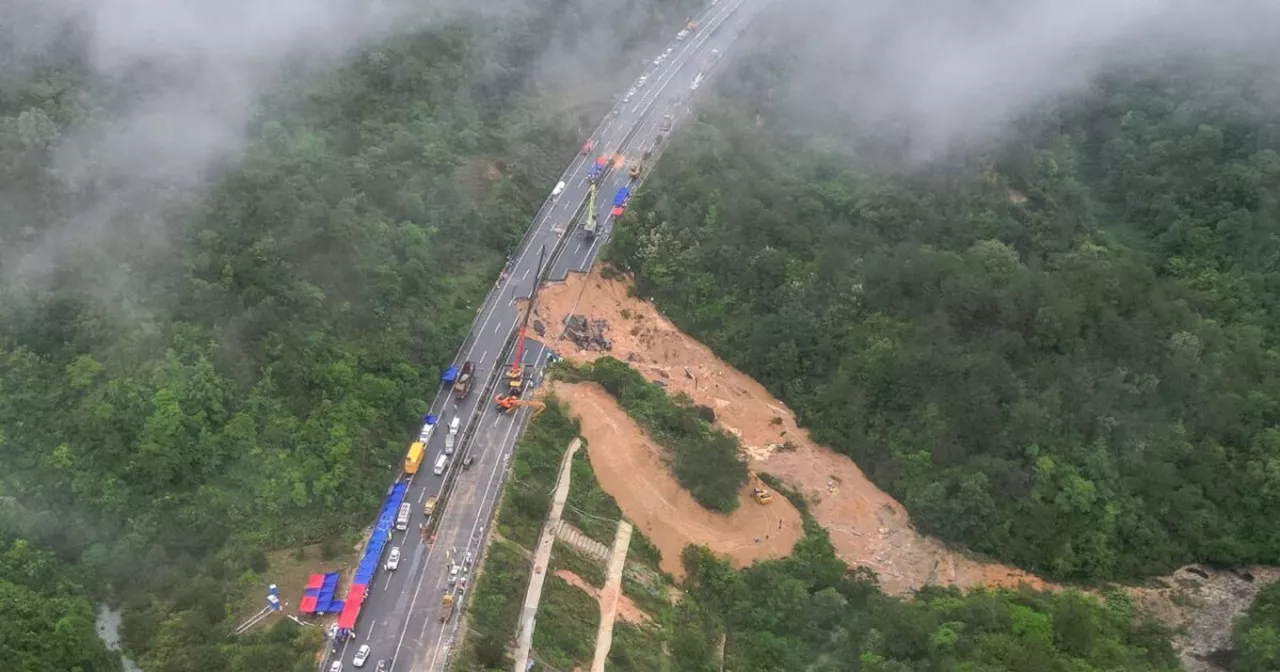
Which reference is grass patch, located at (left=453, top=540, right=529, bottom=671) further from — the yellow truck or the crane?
the crane

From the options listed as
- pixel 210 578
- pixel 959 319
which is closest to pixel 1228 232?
pixel 959 319

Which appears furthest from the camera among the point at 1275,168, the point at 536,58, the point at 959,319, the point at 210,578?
the point at 536,58

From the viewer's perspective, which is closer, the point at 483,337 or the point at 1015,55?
the point at 483,337

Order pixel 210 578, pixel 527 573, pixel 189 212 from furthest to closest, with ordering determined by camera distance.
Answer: pixel 189 212
pixel 527 573
pixel 210 578

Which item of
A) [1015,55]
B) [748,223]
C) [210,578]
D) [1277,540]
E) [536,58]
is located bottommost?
[210,578]

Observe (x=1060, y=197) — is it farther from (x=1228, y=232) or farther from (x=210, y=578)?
(x=210, y=578)

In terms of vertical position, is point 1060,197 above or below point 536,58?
below

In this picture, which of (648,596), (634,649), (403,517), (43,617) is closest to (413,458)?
(403,517)
